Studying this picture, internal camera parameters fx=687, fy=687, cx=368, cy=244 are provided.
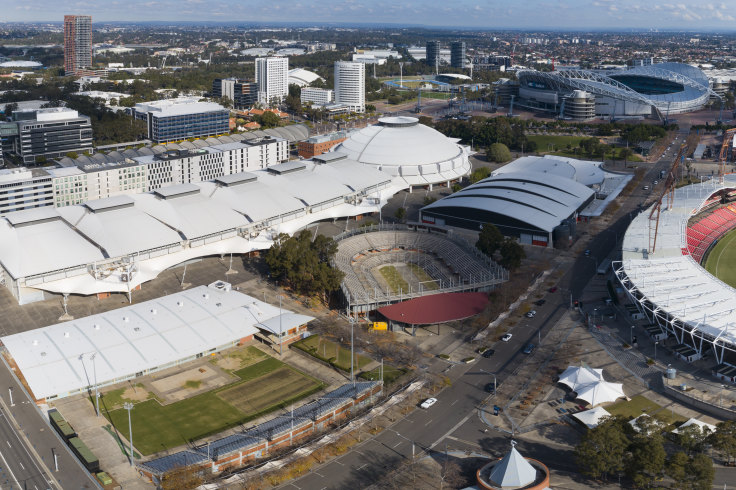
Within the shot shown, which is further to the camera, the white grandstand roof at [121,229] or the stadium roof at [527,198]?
the stadium roof at [527,198]

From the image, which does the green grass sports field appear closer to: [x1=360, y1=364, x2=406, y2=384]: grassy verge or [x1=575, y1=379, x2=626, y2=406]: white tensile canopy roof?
[x1=575, y1=379, x2=626, y2=406]: white tensile canopy roof

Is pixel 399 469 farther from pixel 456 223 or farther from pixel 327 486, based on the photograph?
pixel 456 223

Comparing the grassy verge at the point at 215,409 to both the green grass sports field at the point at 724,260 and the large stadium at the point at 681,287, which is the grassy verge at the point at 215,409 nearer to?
the large stadium at the point at 681,287

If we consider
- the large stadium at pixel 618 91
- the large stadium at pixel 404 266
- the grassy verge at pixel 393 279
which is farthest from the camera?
the large stadium at pixel 618 91

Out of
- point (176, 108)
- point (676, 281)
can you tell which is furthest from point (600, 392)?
point (176, 108)

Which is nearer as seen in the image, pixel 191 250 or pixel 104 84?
pixel 191 250

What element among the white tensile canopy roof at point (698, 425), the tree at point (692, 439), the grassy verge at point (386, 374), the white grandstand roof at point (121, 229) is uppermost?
the white grandstand roof at point (121, 229)

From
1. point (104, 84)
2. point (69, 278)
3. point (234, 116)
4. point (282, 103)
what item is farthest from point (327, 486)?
point (104, 84)

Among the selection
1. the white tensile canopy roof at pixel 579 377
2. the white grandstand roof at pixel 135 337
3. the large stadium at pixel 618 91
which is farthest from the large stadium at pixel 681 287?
the large stadium at pixel 618 91
